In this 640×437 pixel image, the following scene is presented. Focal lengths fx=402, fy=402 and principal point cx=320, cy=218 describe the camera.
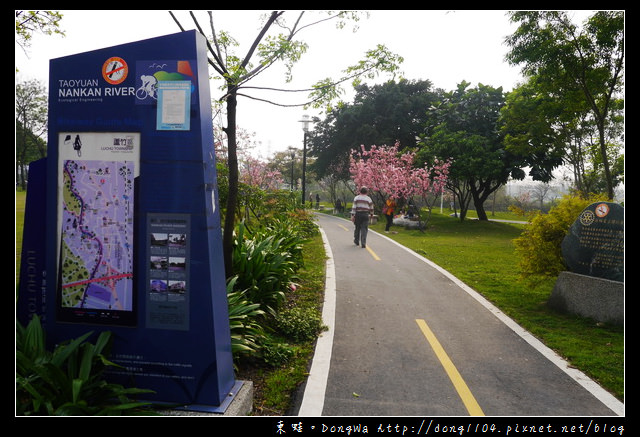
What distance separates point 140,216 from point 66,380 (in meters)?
1.27

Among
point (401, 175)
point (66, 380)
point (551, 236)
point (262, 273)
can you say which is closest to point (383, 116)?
point (401, 175)

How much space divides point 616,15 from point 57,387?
13.6m

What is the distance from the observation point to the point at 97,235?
10.7 feet

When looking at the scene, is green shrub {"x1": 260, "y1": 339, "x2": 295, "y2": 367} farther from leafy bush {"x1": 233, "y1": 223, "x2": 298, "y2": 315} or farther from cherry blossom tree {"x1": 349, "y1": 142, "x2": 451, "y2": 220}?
cherry blossom tree {"x1": 349, "y1": 142, "x2": 451, "y2": 220}

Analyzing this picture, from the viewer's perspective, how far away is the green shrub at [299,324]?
514 cm

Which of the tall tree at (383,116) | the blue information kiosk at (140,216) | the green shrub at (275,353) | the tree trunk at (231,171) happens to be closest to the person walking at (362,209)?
the tree trunk at (231,171)

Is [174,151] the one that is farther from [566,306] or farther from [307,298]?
[566,306]

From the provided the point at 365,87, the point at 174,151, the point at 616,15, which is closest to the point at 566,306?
the point at 174,151

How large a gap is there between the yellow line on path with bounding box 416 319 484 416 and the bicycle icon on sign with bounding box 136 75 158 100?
366 cm

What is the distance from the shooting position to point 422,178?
83.9 feet

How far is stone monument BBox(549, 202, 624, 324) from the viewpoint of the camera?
18.6 feet

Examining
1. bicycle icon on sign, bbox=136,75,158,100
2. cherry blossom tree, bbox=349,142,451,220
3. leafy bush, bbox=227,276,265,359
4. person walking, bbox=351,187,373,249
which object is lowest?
leafy bush, bbox=227,276,265,359

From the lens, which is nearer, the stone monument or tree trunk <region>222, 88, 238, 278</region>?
the stone monument

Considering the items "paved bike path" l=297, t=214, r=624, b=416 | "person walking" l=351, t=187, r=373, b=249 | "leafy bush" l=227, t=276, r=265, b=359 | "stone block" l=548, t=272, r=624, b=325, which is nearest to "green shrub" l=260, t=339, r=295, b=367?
"leafy bush" l=227, t=276, r=265, b=359
